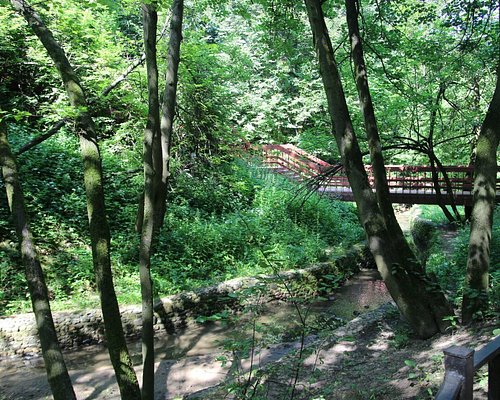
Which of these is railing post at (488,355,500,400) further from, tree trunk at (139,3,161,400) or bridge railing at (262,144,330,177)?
bridge railing at (262,144,330,177)

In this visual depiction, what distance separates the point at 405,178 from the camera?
15.9 metres

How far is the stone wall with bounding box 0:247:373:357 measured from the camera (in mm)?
7121

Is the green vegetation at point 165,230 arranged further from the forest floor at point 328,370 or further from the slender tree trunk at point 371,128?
the forest floor at point 328,370

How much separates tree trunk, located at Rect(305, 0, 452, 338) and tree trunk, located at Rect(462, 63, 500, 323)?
0.52 m

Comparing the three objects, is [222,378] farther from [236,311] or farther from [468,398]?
[468,398]

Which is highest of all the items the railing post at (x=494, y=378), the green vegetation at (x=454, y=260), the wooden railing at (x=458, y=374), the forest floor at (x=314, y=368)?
the wooden railing at (x=458, y=374)

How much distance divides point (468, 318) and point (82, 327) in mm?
6584

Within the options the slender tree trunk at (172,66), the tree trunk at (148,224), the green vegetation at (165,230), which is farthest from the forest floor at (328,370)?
the slender tree trunk at (172,66)

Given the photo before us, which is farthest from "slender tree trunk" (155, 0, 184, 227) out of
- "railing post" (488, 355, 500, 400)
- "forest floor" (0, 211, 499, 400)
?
"railing post" (488, 355, 500, 400)

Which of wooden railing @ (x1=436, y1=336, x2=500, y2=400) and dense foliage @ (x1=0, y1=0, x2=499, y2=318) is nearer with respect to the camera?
wooden railing @ (x1=436, y1=336, x2=500, y2=400)

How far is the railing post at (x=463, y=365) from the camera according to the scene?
1.94 metres

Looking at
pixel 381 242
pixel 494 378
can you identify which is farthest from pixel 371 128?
pixel 494 378

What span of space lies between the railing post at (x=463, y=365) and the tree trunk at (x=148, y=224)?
357 centimetres

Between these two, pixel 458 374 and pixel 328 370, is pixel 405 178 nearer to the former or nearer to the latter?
pixel 328 370
